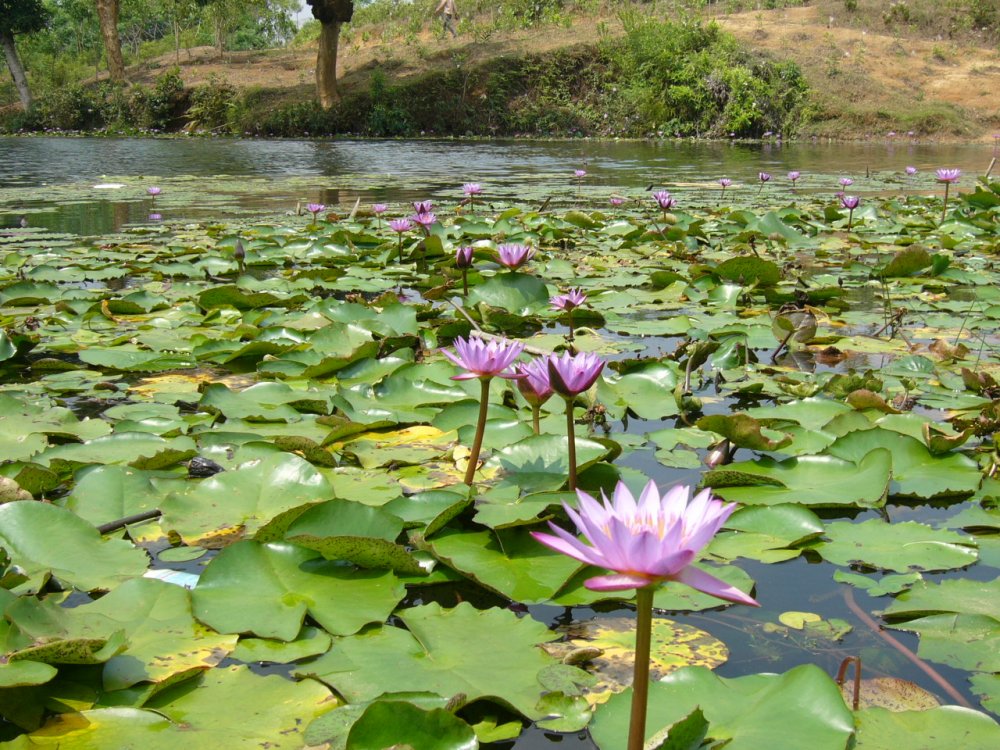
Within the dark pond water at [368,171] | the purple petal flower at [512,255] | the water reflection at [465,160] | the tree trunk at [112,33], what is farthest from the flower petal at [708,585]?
the tree trunk at [112,33]

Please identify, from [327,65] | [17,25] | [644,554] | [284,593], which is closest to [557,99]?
[327,65]

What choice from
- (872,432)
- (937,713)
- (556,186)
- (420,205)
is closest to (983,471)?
(872,432)

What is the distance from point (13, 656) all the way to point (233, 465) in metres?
0.62

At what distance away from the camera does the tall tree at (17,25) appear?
2175 centimetres

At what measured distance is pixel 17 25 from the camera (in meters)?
22.2

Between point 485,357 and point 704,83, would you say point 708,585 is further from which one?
point 704,83

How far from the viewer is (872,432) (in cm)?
140

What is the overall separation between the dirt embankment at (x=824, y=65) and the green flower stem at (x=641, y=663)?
17469 millimetres

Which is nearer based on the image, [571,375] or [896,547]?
[571,375]

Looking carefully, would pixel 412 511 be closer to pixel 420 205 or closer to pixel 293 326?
pixel 293 326

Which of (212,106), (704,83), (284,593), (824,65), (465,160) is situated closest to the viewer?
(284,593)

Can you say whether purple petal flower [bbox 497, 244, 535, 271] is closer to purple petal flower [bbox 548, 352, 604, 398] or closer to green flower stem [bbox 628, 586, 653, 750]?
purple petal flower [bbox 548, 352, 604, 398]

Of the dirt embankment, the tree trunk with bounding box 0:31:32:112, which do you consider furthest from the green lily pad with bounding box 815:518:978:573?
the tree trunk with bounding box 0:31:32:112

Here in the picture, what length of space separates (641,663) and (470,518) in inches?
26.5
